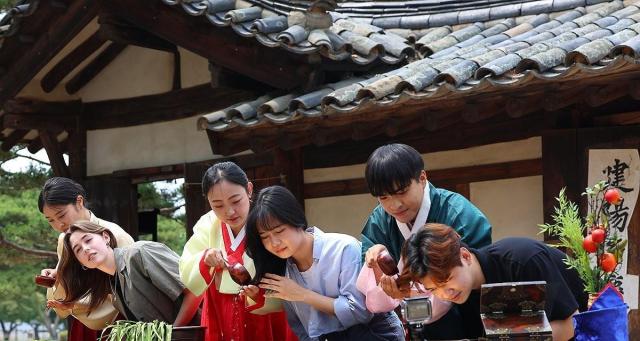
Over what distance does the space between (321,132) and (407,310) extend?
14.9 feet

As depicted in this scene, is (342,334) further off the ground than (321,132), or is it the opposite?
(321,132)

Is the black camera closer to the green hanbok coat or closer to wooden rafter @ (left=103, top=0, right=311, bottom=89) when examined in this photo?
the green hanbok coat

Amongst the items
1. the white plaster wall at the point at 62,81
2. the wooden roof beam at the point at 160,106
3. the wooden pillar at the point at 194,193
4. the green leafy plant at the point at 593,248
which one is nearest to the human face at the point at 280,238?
the green leafy plant at the point at 593,248

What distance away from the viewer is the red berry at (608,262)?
448cm

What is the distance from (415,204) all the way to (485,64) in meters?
2.97

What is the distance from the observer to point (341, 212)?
9570 millimetres

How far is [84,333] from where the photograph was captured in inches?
254

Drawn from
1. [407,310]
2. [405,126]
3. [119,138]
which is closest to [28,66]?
[119,138]

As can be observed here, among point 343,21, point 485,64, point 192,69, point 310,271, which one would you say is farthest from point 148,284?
point 192,69

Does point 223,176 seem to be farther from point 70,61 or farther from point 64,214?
point 70,61

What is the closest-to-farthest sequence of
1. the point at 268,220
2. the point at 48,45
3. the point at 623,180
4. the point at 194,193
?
the point at 268,220
the point at 623,180
the point at 194,193
the point at 48,45

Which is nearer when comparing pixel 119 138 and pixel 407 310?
pixel 407 310

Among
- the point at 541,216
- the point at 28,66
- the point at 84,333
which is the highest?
the point at 28,66

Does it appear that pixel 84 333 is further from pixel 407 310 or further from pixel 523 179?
pixel 523 179
